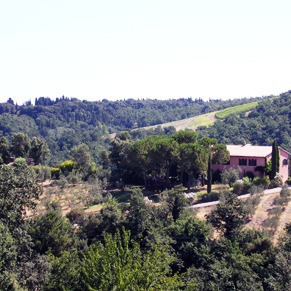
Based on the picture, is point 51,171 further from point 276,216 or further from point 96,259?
point 96,259

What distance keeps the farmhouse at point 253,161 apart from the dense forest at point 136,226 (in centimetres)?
136

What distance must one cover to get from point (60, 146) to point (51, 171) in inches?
2589

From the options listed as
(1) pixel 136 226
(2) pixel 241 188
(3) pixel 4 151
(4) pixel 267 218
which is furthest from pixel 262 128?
(1) pixel 136 226

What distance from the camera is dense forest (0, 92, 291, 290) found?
2042 centimetres

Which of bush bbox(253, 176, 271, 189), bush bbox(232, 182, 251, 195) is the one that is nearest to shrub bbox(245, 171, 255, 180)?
bush bbox(253, 176, 271, 189)

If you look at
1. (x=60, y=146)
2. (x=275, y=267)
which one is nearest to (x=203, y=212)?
(x=275, y=267)

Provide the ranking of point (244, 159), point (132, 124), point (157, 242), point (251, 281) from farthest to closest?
point (132, 124)
point (244, 159)
point (157, 242)
point (251, 281)

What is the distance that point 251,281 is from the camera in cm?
2230

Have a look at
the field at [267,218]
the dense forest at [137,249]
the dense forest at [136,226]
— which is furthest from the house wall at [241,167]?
the dense forest at [137,249]

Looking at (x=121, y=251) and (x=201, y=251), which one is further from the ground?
(x=121, y=251)

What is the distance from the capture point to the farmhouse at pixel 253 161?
45.3 metres

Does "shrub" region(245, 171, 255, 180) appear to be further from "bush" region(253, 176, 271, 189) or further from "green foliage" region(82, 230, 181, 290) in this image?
"green foliage" region(82, 230, 181, 290)

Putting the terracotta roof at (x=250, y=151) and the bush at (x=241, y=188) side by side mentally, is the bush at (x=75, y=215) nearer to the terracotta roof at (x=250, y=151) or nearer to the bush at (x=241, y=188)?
the bush at (x=241, y=188)

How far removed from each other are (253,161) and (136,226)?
21.3 meters
